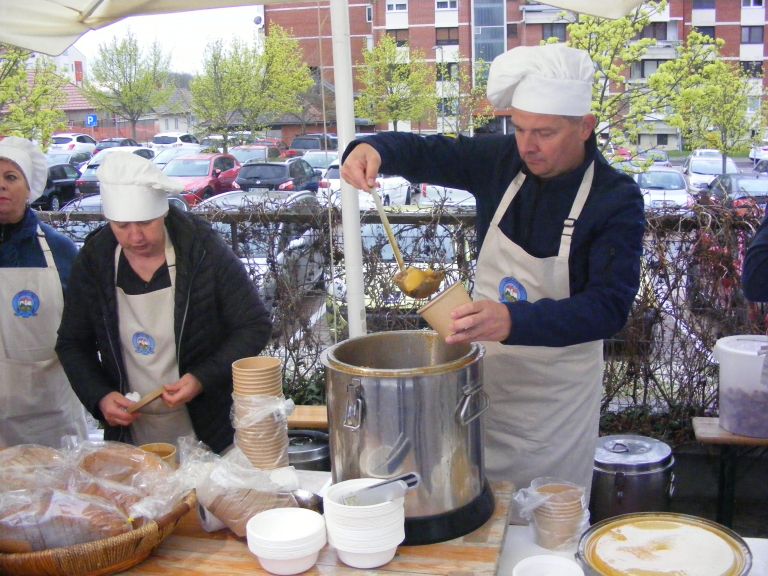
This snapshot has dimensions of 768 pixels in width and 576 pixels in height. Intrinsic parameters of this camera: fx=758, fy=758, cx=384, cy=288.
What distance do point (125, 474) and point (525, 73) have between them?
1.33 m

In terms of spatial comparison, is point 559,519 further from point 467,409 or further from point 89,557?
point 89,557

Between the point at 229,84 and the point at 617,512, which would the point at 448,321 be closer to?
the point at 617,512

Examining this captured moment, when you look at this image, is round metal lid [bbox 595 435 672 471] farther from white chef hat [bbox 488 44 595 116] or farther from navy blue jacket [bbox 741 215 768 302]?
white chef hat [bbox 488 44 595 116]

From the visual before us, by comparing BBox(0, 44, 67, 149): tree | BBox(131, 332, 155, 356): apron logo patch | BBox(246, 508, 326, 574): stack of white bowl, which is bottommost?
BBox(246, 508, 326, 574): stack of white bowl

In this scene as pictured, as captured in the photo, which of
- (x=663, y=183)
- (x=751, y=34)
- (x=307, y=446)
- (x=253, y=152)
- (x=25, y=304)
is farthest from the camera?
(x=751, y=34)

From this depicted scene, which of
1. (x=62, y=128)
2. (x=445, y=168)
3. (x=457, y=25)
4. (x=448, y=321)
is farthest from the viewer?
(x=457, y=25)

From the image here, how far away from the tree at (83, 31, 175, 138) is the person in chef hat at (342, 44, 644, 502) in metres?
28.7

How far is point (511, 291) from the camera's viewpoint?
2.12 metres

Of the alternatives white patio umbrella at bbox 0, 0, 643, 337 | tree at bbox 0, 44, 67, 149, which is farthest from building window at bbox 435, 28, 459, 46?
white patio umbrella at bbox 0, 0, 643, 337

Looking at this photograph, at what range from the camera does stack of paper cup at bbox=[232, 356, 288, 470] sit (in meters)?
1.78

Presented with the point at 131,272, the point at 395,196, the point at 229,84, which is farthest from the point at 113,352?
the point at 229,84

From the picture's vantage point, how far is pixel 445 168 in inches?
87.8

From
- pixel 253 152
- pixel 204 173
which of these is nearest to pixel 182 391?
pixel 204 173

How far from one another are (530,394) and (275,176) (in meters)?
17.4
